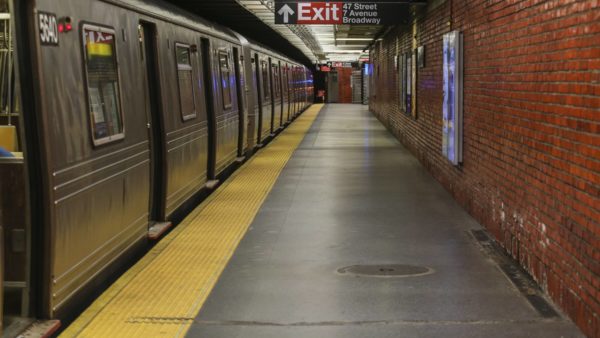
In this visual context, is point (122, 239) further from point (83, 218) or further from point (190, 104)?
point (190, 104)

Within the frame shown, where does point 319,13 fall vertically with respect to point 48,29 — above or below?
above

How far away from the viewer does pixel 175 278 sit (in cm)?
613

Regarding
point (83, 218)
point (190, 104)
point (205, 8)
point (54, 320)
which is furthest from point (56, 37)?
point (205, 8)

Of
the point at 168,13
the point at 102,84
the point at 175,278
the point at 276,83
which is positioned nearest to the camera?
the point at 102,84

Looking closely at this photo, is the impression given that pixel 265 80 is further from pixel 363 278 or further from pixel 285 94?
pixel 363 278

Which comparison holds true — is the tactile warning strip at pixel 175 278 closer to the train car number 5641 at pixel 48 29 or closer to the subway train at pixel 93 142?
the subway train at pixel 93 142

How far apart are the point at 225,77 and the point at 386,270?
22.0ft

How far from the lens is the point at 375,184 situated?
11.6 m

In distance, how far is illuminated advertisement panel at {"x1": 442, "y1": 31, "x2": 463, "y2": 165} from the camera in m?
9.36

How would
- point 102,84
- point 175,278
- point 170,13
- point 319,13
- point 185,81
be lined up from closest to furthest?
point 102,84 → point 175,278 → point 170,13 → point 185,81 → point 319,13

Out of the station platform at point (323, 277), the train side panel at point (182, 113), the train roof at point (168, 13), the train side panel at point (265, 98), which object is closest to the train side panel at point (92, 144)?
the train roof at point (168, 13)

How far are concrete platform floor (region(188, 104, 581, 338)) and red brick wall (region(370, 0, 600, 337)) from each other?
28cm

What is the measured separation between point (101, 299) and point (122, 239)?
796 millimetres

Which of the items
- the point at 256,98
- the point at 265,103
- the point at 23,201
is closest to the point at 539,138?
the point at 23,201
